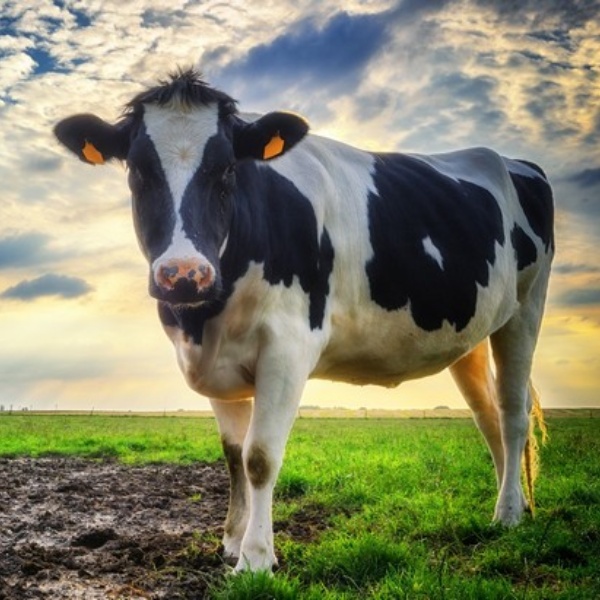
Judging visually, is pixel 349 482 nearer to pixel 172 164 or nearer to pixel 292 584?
pixel 292 584

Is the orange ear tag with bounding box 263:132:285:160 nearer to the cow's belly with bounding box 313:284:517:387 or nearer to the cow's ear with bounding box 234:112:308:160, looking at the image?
the cow's ear with bounding box 234:112:308:160

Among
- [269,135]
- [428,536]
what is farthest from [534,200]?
[269,135]

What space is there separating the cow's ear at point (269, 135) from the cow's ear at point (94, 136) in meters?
0.78

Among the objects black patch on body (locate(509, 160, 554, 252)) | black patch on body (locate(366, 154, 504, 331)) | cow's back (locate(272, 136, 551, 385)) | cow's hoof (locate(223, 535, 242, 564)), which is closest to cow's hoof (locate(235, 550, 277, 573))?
cow's hoof (locate(223, 535, 242, 564))

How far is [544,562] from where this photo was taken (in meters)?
5.59

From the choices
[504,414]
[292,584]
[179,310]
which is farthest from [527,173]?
[292,584]

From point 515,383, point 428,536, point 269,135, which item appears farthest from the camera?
point 515,383

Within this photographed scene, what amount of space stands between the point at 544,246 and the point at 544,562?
154 inches

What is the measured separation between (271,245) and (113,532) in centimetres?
293

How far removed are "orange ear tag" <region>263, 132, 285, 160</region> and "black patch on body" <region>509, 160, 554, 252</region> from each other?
12.9ft

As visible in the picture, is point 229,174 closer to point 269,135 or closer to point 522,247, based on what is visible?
point 269,135

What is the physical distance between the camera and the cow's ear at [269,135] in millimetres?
5262

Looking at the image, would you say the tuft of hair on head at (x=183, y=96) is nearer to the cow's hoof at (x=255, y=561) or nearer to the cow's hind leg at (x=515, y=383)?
the cow's hoof at (x=255, y=561)

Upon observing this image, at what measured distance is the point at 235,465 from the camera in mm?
6152
